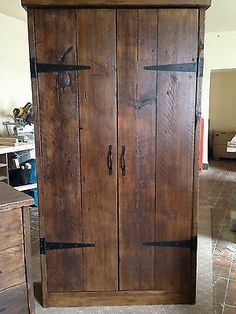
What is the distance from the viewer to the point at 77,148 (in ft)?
6.30

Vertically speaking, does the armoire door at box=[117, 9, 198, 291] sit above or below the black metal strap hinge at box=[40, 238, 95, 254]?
above

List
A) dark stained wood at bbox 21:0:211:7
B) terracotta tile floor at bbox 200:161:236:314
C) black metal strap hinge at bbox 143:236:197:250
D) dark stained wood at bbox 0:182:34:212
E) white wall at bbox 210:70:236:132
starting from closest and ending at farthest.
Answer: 1. dark stained wood at bbox 0:182:34:212
2. dark stained wood at bbox 21:0:211:7
3. black metal strap hinge at bbox 143:236:197:250
4. terracotta tile floor at bbox 200:161:236:314
5. white wall at bbox 210:70:236:132

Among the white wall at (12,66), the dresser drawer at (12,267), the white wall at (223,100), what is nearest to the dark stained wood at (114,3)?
the dresser drawer at (12,267)

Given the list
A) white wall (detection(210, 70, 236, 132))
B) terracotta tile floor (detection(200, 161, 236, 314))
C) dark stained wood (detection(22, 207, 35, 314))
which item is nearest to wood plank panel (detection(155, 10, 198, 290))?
terracotta tile floor (detection(200, 161, 236, 314))

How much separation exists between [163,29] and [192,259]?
142cm

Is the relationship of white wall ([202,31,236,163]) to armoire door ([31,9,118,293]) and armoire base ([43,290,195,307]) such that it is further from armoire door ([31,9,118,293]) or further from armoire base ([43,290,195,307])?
armoire base ([43,290,195,307])

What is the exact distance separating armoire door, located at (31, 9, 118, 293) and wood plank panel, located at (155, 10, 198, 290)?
284 millimetres

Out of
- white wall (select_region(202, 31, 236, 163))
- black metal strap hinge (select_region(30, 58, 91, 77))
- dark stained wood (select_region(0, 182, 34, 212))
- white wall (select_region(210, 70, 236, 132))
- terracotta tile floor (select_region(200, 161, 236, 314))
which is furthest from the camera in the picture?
white wall (select_region(210, 70, 236, 132))

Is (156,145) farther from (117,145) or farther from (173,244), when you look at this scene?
(173,244)

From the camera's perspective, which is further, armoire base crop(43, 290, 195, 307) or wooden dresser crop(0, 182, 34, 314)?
armoire base crop(43, 290, 195, 307)

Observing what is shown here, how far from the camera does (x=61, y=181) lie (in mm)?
1951

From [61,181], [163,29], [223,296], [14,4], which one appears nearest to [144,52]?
[163,29]

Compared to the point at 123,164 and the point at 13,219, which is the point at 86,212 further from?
the point at 13,219

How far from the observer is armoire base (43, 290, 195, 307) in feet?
6.86
